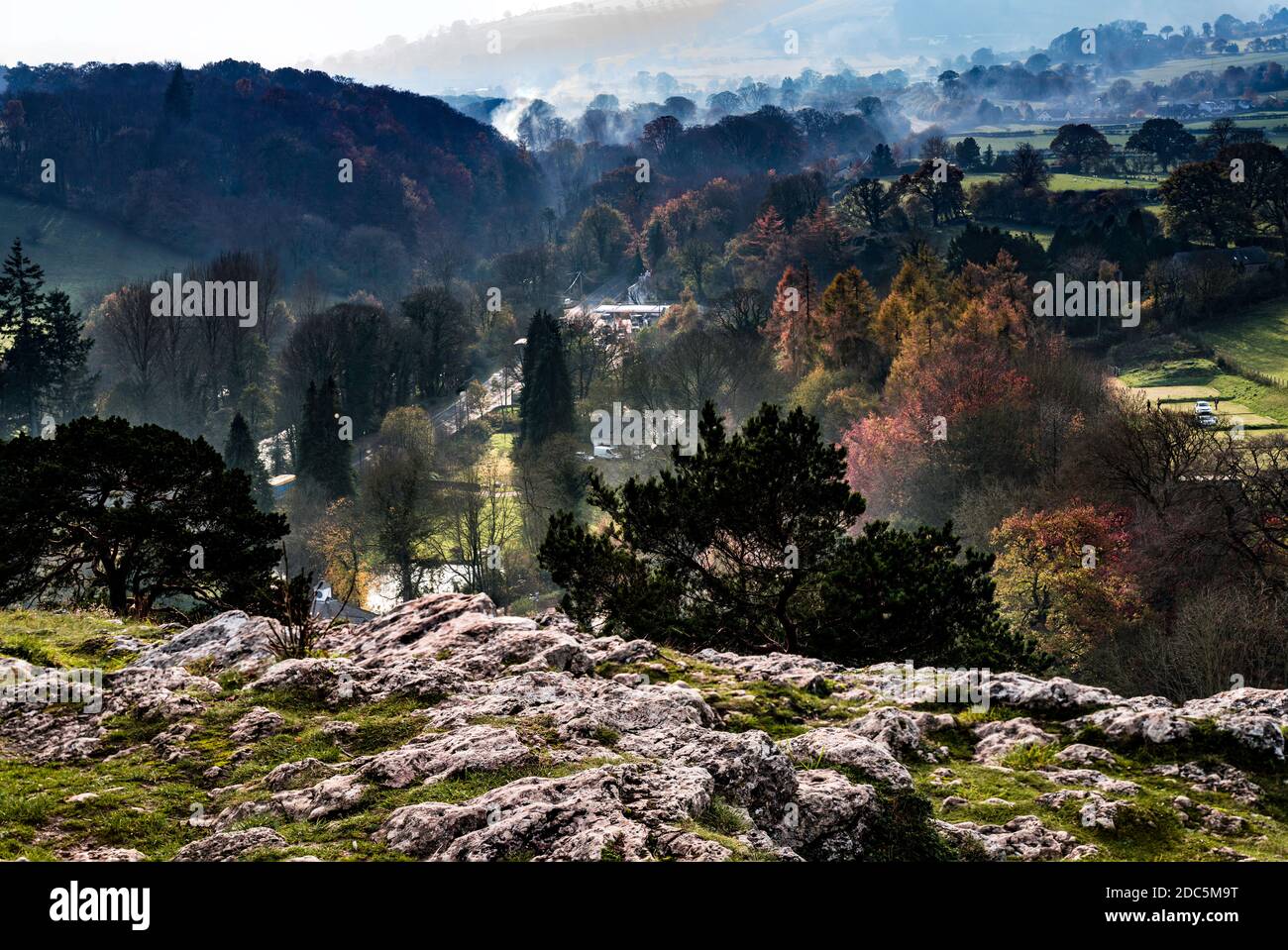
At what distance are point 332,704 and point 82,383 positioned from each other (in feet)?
295

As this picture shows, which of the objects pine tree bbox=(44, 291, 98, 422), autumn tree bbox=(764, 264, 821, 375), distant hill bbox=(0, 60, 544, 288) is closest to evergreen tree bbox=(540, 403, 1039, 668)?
autumn tree bbox=(764, 264, 821, 375)

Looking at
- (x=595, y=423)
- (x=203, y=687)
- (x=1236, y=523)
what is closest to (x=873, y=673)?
(x=203, y=687)

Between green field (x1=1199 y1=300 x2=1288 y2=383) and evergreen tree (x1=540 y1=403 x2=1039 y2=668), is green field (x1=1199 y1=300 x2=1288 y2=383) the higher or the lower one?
the higher one

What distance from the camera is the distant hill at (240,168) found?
152m

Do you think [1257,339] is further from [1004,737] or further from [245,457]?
[1004,737]

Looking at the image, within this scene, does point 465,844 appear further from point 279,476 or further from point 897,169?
point 897,169

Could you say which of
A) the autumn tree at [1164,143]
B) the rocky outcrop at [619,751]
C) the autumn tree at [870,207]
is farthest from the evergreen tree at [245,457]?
the autumn tree at [1164,143]

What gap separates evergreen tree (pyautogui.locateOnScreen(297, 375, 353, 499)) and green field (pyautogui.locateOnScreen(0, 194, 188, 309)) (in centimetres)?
6044

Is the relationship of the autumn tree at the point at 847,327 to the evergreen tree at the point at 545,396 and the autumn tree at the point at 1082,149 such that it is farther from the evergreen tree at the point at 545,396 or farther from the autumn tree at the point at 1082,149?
the autumn tree at the point at 1082,149

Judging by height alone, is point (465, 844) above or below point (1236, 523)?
above

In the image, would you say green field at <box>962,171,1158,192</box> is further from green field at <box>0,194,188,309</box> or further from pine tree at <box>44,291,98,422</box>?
pine tree at <box>44,291,98,422</box>

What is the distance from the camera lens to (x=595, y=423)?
272ft

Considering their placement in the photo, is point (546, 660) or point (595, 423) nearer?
point (546, 660)

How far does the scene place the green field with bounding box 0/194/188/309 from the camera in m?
129
